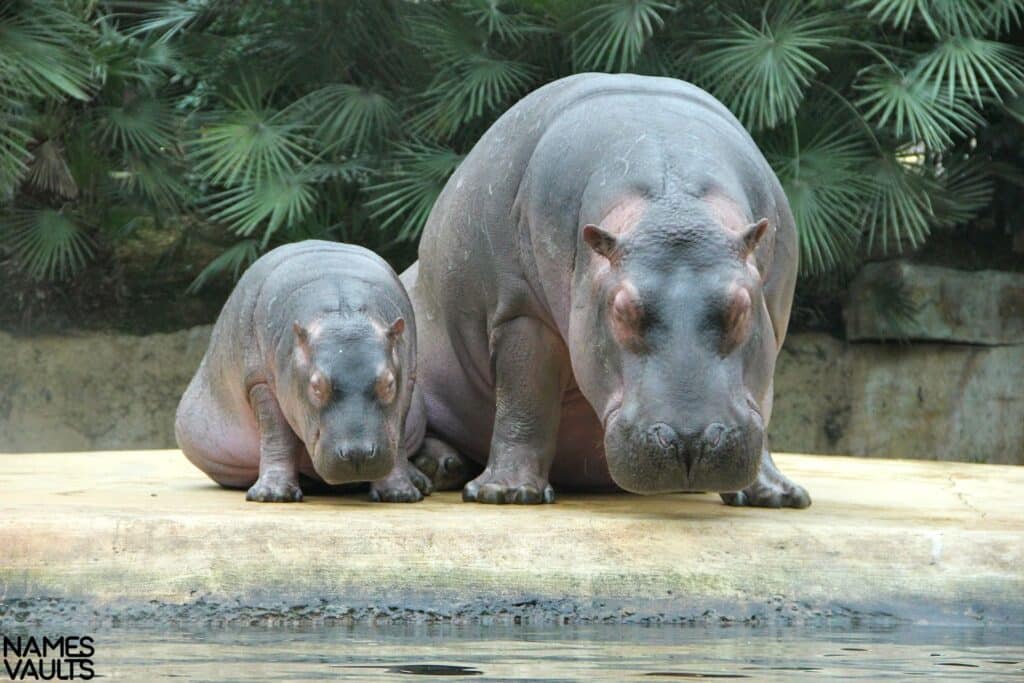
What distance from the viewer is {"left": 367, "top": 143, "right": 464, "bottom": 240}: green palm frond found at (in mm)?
11328

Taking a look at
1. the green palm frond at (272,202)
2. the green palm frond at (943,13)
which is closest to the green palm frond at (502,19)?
the green palm frond at (272,202)

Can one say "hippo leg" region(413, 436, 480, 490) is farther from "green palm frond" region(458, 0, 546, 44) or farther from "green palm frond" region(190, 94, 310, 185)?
"green palm frond" region(458, 0, 546, 44)

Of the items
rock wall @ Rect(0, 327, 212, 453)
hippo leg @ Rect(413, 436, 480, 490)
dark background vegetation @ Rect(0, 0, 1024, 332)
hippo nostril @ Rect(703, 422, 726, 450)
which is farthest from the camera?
rock wall @ Rect(0, 327, 212, 453)

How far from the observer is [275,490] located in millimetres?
5457

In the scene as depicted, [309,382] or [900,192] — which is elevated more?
[900,192]

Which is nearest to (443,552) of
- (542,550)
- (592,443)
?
(542,550)

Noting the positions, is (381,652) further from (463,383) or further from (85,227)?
(85,227)

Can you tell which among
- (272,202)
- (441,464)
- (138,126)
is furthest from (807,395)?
(441,464)

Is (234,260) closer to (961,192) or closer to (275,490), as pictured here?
(961,192)

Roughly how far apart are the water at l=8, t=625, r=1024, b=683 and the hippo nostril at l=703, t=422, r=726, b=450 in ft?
1.56

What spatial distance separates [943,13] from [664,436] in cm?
758

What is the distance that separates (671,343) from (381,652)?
1.15 metres

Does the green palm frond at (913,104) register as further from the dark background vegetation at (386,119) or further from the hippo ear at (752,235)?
the hippo ear at (752,235)

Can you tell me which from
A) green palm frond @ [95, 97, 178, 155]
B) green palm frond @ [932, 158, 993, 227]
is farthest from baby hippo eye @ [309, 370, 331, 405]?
green palm frond @ [932, 158, 993, 227]
